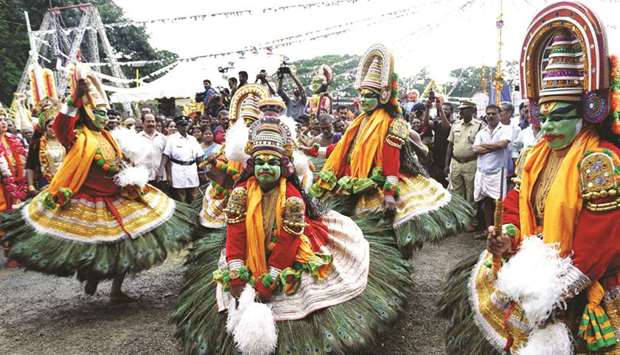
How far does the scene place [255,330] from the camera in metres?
3.10

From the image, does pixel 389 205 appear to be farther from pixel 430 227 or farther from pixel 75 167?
pixel 75 167

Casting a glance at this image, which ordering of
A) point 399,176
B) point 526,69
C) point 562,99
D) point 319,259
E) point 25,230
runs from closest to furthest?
point 562,99 < point 526,69 < point 319,259 < point 25,230 < point 399,176

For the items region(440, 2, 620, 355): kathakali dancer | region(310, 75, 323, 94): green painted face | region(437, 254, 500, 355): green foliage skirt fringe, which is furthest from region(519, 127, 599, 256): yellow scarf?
region(310, 75, 323, 94): green painted face

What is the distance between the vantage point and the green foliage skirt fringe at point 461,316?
110 inches

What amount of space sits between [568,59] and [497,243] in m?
1.04

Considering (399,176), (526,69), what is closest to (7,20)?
(399,176)

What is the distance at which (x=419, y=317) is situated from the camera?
16.2ft

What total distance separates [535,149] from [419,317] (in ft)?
8.51

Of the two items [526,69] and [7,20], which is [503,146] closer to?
[526,69]

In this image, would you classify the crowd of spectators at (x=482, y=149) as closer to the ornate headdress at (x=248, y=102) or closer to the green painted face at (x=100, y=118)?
the ornate headdress at (x=248, y=102)

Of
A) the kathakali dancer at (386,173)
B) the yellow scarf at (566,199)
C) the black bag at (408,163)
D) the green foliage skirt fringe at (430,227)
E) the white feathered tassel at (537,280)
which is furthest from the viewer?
the black bag at (408,163)

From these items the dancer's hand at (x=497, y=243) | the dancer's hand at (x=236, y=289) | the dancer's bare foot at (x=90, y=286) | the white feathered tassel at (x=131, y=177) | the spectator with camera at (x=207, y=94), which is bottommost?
the dancer's bare foot at (x=90, y=286)

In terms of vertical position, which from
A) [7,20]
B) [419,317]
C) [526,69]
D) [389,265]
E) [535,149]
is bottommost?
[419,317]

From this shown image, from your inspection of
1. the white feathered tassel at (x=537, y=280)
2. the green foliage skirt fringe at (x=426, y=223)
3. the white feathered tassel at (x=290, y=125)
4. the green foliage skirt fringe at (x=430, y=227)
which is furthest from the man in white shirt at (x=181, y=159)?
the white feathered tassel at (x=537, y=280)
